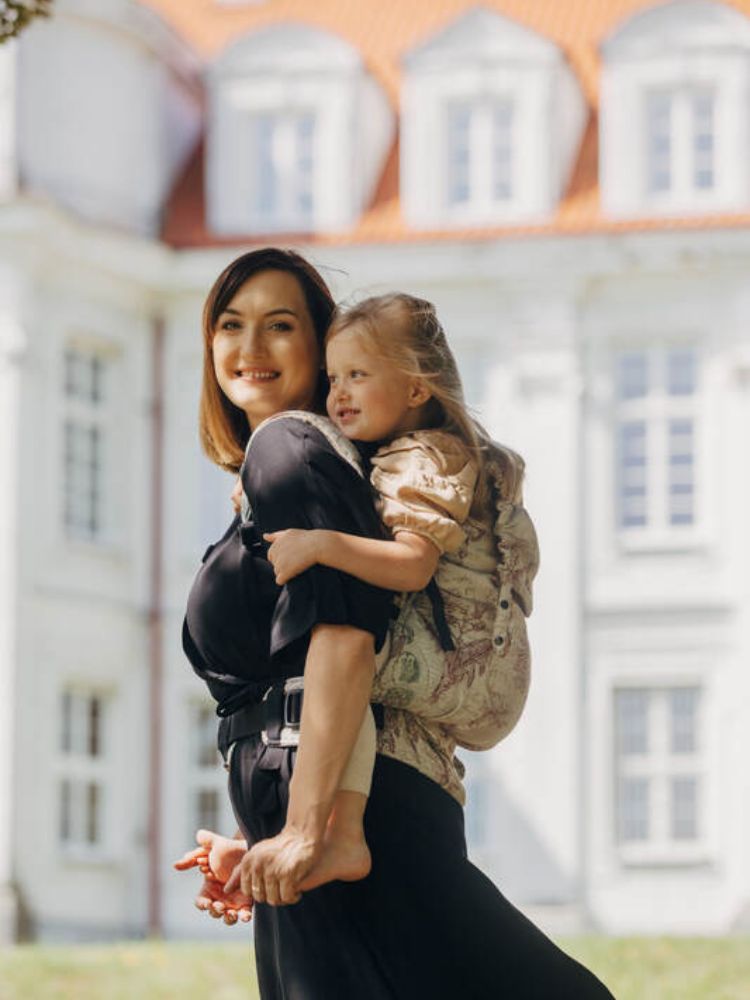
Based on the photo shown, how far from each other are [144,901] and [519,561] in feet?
82.5

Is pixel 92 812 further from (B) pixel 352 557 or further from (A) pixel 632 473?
(B) pixel 352 557

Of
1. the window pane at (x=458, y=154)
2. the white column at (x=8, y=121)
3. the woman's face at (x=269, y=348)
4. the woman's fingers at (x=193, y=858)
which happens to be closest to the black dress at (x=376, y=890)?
the woman's face at (x=269, y=348)

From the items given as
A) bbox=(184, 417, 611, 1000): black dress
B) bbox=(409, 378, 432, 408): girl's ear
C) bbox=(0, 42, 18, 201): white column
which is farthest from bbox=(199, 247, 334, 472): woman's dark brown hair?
bbox=(0, 42, 18, 201): white column

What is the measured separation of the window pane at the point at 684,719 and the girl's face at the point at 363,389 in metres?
24.5

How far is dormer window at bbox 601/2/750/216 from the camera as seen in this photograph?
2925 cm

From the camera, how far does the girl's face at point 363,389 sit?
163 inches

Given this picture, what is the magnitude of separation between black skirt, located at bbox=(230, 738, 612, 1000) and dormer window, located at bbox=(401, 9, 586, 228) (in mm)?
25857

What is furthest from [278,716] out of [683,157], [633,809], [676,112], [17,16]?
[676,112]

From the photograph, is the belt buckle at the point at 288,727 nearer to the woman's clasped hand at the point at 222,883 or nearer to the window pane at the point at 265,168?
the woman's clasped hand at the point at 222,883

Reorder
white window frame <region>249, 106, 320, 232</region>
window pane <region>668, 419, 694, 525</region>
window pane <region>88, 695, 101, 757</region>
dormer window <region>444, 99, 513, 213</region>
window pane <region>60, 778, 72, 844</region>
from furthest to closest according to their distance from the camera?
1. white window frame <region>249, 106, 320, 232</region>
2. dormer window <region>444, 99, 513, 213</region>
3. window pane <region>668, 419, 694, 525</region>
4. window pane <region>88, 695, 101, 757</region>
5. window pane <region>60, 778, 72, 844</region>

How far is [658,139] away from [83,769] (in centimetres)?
901

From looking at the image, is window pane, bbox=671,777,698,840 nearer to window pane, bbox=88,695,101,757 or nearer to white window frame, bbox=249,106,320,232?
window pane, bbox=88,695,101,757

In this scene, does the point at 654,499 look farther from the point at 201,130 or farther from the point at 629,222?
the point at 201,130

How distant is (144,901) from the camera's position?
2889 cm
